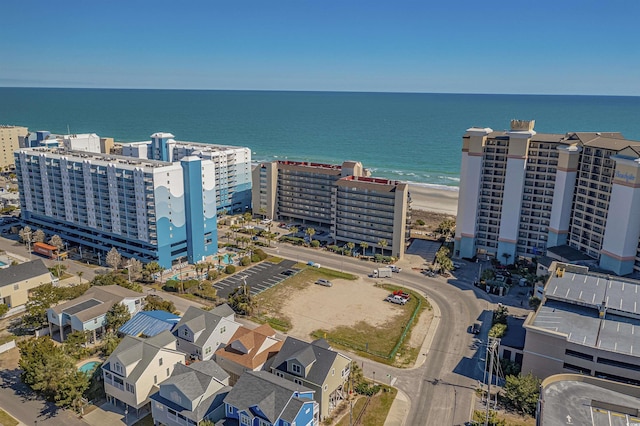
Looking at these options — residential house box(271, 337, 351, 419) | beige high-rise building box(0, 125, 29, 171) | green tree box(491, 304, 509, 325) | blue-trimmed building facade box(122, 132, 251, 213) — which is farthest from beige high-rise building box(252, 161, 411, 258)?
beige high-rise building box(0, 125, 29, 171)

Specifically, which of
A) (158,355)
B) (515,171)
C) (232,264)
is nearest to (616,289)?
(515,171)

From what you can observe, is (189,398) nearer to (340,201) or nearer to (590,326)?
(590,326)

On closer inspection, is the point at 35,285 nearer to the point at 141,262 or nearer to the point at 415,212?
the point at 141,262

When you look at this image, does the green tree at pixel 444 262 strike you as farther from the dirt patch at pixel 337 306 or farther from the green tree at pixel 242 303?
the green tree at pixel 242 303

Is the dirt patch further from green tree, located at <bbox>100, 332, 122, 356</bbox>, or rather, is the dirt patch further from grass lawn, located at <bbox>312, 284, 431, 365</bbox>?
green tree, located at <bbox>100, 332, 122, 356</bbox>

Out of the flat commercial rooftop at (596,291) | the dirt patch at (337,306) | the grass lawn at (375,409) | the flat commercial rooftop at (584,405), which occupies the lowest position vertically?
the grass lawn at (375,409)

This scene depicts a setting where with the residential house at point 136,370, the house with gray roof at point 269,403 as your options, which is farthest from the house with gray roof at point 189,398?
the residential house at point 136,370
